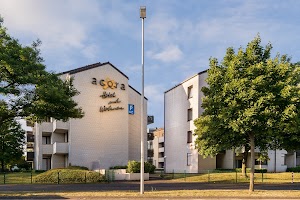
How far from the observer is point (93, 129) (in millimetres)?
48531

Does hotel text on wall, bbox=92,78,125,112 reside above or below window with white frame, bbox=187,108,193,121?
above

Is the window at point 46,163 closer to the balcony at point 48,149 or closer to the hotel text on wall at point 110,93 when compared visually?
the balcony at point 48,149

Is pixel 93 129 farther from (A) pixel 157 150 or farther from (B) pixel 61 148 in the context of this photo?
(A) pixel 157 150

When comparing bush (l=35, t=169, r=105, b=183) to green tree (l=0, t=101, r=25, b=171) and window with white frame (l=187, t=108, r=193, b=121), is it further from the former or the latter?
green tree (l=0, t=101, r=25, b=171)

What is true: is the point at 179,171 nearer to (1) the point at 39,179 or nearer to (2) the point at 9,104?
(1) the point at 39,179

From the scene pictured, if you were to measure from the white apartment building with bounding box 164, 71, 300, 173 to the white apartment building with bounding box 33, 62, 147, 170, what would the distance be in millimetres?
8084

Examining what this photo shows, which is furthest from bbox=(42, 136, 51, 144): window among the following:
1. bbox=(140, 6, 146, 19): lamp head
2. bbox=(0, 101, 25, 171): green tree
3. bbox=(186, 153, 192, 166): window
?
bbox=(140, 6, 146, 19): lamp head

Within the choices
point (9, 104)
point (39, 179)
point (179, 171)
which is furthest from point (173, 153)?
point (9, 104)

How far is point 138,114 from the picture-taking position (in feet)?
182

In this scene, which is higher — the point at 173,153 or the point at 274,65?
the point at 274,65

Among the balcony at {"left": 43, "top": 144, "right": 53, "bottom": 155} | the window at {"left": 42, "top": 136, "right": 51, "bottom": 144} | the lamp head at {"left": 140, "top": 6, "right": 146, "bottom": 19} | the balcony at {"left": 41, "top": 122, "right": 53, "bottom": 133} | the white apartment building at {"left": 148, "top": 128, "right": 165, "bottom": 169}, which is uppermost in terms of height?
the lamp head at {"left": 140, "top": 6, "right": 146, "bottom": 19}

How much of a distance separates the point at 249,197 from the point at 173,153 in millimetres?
38510

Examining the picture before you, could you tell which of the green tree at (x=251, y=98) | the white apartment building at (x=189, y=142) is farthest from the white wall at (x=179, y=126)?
the green tree at (x=251, y=98)

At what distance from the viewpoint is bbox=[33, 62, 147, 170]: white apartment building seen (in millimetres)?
47031
